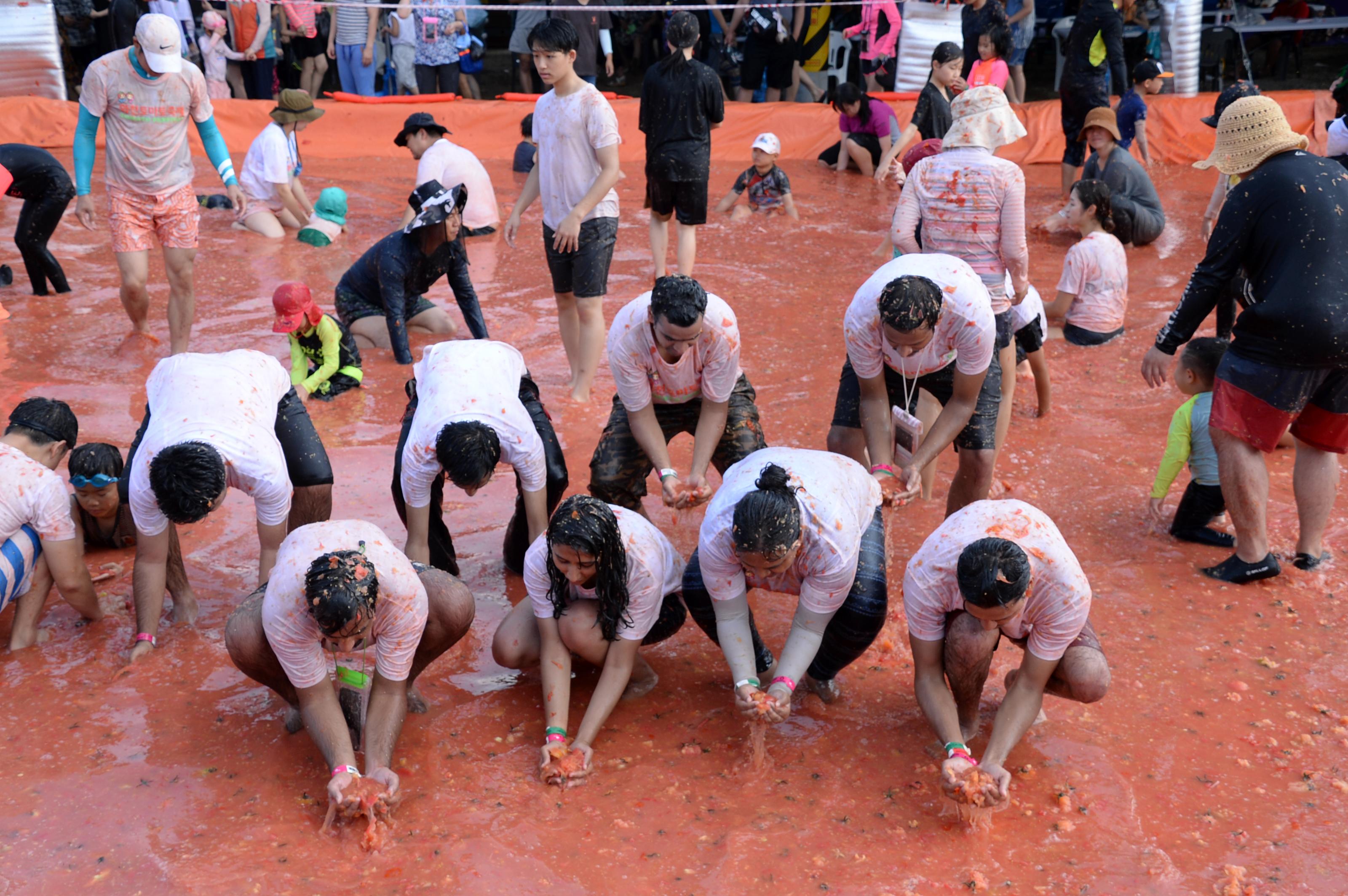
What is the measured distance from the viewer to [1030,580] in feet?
9.76

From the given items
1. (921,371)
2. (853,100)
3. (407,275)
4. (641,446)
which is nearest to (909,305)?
(921,371)

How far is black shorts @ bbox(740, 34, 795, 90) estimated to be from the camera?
11.3 metres

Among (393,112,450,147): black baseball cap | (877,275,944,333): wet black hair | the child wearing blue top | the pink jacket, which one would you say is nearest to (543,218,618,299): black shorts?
(877,275,944,333): wet black hair

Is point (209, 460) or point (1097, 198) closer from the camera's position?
point (209, 460)

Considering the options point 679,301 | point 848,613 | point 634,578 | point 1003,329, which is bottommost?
point 848,613

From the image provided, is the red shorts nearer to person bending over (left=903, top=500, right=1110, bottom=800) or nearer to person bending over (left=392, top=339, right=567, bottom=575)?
person bending over (left=903, top=500, right=1110, bottom=800)

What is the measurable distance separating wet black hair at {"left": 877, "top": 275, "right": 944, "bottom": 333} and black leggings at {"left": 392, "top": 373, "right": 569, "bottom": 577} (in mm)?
1270

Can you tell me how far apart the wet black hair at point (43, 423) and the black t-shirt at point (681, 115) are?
3.56 meters

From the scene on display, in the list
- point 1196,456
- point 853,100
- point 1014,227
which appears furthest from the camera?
point 853,100

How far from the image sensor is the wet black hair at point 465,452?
11.7 ft

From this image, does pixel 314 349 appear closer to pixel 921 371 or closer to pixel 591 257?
pixel 591 257

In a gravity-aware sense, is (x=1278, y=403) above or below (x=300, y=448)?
above

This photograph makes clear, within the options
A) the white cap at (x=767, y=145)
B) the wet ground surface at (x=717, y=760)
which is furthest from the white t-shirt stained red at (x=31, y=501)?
the white cap at (x=767, y=145)

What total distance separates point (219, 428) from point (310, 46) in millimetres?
8961
